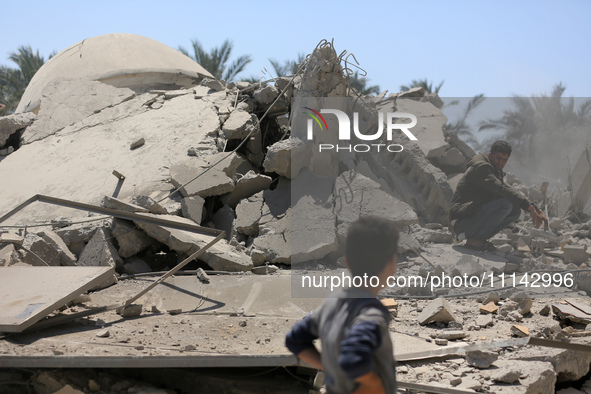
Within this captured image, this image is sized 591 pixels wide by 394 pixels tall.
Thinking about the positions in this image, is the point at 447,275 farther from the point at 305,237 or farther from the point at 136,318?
the point at 136,318

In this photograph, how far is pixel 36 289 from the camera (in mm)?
4055

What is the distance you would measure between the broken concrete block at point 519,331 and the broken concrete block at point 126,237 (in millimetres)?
3668

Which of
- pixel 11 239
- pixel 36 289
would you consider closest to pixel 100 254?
pixel 11 239

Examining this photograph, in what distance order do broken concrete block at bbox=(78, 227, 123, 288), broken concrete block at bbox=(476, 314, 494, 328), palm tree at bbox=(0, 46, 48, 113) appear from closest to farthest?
broken concrete block at bbox=(476, 314, 494, 328) < broken concrete block at bbox=(78, 227, 123, 288) < palm tree at bbox=(0, 46, 48, 113)

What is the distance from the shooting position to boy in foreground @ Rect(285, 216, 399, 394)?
1.62 m

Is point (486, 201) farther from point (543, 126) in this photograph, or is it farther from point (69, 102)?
point (69, 102)

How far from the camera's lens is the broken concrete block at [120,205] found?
5.57 metres

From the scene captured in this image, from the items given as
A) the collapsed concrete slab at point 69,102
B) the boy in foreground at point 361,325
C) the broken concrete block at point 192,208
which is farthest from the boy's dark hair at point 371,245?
the collapsed concrete slab at point 69,102

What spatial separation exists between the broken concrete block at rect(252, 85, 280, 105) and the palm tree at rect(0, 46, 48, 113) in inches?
550

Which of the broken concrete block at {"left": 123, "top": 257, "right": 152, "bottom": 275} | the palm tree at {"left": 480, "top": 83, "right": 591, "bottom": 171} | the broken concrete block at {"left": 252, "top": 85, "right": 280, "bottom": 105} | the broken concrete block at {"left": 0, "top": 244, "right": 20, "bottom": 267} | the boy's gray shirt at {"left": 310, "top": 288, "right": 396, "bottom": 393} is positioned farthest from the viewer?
the palm tree at {"left": 480, "top": 83, "right": 591, "bottom": 171}

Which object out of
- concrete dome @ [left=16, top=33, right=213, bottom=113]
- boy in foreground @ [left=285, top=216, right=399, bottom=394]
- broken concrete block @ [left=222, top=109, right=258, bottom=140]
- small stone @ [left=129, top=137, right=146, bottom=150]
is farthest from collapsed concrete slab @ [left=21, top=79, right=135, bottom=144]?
boy in foreground @ [left=285, top=216, right=399, bottom=394]

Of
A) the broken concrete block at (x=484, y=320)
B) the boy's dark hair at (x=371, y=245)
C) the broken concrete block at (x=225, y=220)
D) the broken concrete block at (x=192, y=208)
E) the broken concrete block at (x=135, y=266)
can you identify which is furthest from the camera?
the broken concrete block at (x=225, y=220)

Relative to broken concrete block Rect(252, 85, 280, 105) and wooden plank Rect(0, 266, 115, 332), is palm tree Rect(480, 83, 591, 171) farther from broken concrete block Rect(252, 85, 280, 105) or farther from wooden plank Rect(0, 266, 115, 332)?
wooden plank Rect(0, 266, 115, 332)

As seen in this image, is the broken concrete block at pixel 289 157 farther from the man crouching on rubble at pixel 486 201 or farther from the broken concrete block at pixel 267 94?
the broken concrete block at pixel 267 94
